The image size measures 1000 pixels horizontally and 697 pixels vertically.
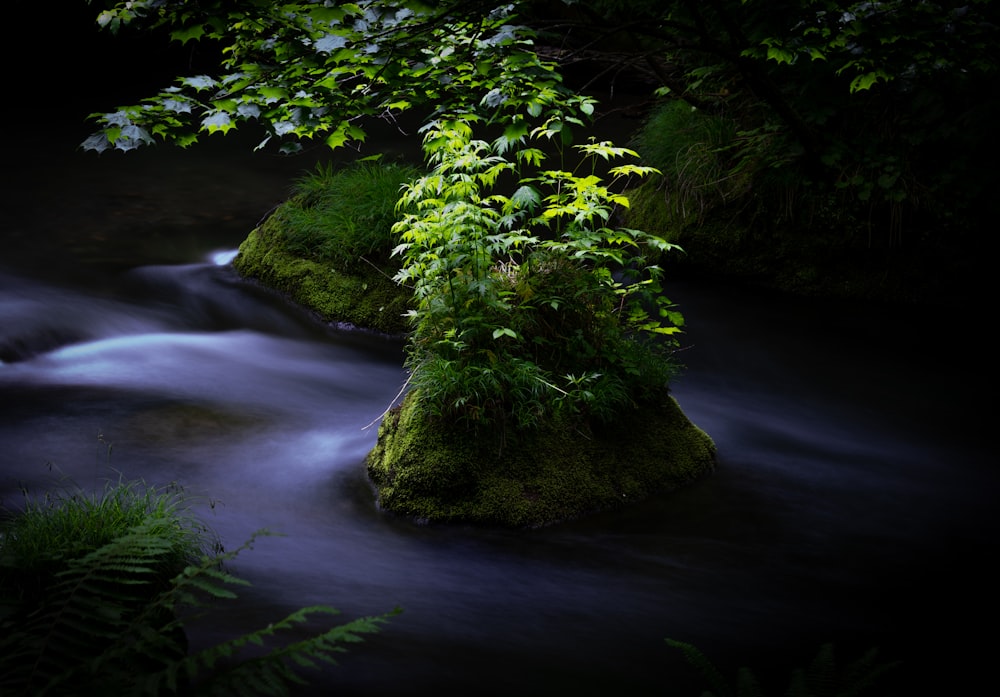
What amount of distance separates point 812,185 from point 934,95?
10.5ft

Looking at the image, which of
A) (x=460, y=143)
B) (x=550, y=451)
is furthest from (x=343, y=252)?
(x=550, y=451)

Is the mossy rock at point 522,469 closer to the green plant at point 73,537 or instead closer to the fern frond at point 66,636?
the green plant at point 73,537

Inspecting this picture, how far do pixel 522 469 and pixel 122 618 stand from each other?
2103 millimetres

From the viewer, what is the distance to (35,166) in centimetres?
1104

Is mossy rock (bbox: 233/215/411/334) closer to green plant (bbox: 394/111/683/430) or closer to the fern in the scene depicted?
green plant (bbox: 394/111/683/430)

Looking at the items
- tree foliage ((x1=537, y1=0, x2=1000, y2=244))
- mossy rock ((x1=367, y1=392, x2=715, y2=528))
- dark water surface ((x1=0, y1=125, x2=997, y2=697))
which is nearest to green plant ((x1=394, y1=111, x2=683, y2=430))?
mossy rock ((x1=367, y1=392, x2=715, y2=528))

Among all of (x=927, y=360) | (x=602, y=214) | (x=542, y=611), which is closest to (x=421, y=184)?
(x=602, y=214)

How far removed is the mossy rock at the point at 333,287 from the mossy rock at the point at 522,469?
233cm

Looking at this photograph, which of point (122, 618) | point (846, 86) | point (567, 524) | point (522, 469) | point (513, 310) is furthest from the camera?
point (846, 86)

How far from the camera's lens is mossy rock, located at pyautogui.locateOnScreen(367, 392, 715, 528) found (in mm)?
4266

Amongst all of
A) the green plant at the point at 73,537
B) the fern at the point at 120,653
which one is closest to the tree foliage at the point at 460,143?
the green plant at the point at 73,537

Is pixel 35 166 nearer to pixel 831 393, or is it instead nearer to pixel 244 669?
pixel 831 393

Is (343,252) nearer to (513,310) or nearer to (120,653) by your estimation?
(513,310)

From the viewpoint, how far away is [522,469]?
4.39m
